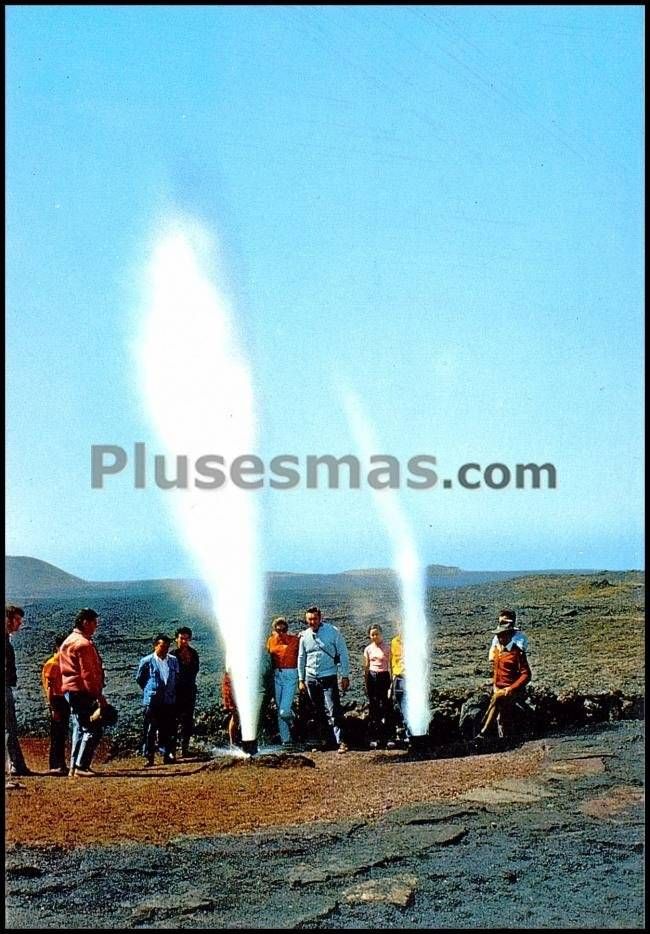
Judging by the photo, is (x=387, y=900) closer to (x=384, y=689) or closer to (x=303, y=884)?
(x=303, y=884)

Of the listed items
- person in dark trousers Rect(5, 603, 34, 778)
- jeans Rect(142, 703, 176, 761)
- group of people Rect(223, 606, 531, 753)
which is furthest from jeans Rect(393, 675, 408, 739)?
person in dark trousers Rect(5, 603, 34, 778)

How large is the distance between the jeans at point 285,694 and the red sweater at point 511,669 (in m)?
2.33

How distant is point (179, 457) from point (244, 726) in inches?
123

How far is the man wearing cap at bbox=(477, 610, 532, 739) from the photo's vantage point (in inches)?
443

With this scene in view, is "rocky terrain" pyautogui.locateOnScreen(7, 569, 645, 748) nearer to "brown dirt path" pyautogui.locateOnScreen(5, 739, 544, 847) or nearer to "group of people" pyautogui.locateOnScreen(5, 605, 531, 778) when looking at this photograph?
"group of people" pyautogui.locateOnScreen(5, 605, 531, 778)

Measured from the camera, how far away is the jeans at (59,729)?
9.64 meters

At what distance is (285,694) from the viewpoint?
10.9 metres

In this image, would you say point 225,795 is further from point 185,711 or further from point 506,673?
point 506,673

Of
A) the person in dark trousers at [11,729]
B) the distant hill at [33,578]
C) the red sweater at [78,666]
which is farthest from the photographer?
the distant hill at [33,578]

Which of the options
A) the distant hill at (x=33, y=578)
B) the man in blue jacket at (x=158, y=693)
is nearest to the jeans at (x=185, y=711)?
the man in blue jacket at (x=158, y=693)

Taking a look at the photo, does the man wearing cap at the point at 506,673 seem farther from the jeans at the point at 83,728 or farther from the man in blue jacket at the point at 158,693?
the jeans at the point at 83,728

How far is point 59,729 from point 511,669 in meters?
4.95

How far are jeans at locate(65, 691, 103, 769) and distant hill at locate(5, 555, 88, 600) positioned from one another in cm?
946

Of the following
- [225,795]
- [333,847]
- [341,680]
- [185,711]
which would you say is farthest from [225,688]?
[333,847]
